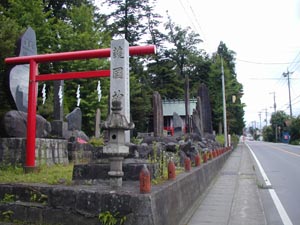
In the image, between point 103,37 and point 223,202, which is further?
point 103,37

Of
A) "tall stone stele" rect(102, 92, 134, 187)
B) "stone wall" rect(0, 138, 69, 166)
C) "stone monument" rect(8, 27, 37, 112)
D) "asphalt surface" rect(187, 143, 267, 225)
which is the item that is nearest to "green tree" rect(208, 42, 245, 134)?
"asphalt surface" rect(187, 143, 267, 225)

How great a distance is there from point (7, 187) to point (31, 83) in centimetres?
386

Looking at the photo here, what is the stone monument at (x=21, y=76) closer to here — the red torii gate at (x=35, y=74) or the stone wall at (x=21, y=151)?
the red torii gate at (x=35, y=74)

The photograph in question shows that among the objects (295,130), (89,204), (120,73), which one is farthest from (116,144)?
(295,130)

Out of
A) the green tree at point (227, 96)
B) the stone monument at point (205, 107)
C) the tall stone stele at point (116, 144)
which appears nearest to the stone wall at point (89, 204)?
the tall stone stele at point (116, 144)

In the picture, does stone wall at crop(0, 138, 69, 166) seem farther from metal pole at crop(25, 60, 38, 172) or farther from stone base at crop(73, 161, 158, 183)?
stone base at crop(73, 161, 158, 183)

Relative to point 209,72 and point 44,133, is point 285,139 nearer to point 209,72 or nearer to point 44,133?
point 209,72

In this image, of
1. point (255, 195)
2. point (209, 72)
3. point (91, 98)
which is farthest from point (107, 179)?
point (209, 72)

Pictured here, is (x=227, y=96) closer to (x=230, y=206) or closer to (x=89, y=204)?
(x=230, y=206)

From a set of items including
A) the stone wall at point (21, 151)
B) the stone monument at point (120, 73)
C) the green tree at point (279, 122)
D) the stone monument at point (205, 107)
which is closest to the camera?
the stone monument at point (120, 73)

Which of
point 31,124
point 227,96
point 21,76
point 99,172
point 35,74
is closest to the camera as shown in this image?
point 99,172

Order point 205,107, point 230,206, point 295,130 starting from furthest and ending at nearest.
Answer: point 295,130, point 205,107, point 230,206

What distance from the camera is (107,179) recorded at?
6.34m

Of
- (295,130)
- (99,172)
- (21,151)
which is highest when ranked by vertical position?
(295,130)
